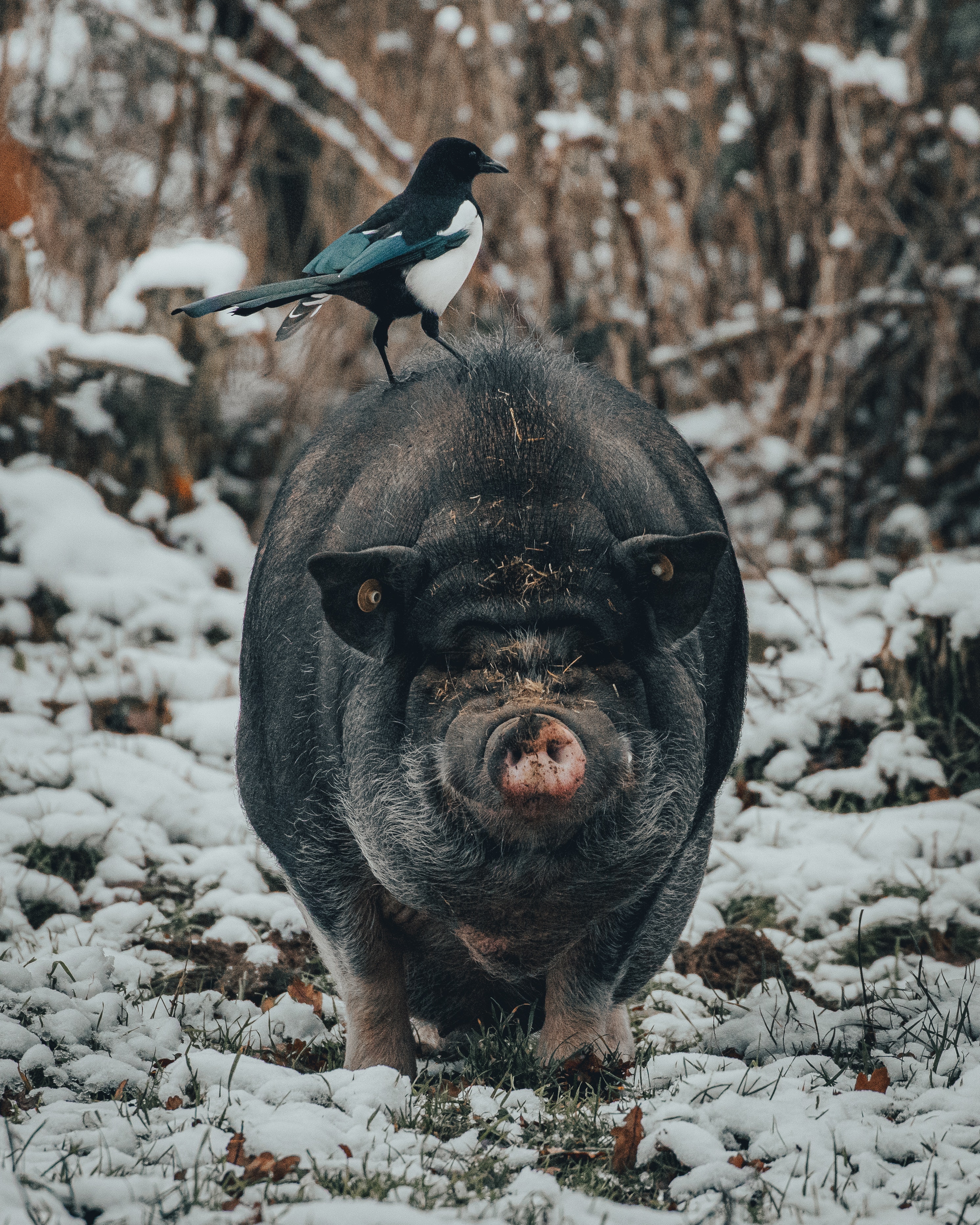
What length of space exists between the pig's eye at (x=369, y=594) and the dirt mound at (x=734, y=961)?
1.61 m

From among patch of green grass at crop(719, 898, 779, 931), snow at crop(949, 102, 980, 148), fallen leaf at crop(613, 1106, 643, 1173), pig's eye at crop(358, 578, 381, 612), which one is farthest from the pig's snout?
snow at crop(949, 102, 980, 148)

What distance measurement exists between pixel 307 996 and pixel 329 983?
5.5 inches

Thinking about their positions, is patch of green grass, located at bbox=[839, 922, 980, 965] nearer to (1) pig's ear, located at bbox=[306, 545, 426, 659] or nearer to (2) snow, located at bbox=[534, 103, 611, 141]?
(1) pig's ear, located at bbox=[306, 545, 426, 659]

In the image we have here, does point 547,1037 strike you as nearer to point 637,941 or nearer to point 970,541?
point 637,941

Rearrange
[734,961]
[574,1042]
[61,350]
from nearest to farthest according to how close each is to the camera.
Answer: [574,1042] → [734,961] → [61,350]

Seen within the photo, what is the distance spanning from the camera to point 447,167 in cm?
285

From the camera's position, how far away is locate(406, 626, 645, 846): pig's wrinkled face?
2.44 m

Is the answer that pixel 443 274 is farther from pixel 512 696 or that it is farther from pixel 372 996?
pixel 372 996

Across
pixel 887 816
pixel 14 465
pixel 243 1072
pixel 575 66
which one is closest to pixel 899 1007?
pixel 887 816

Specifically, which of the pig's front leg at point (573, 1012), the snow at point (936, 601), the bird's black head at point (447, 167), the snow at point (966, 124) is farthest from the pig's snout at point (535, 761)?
the snow at point (966, 124)

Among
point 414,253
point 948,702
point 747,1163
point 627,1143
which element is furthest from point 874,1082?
point 948,702

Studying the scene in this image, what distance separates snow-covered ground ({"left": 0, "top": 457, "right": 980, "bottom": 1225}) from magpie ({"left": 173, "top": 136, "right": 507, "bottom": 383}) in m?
1.55

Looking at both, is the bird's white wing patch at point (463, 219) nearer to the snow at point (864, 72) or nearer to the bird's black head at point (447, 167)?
the bird's black head at point (447, 167)

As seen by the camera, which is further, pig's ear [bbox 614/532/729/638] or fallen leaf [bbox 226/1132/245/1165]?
pig's ear [bbox 614/532/729/638]
